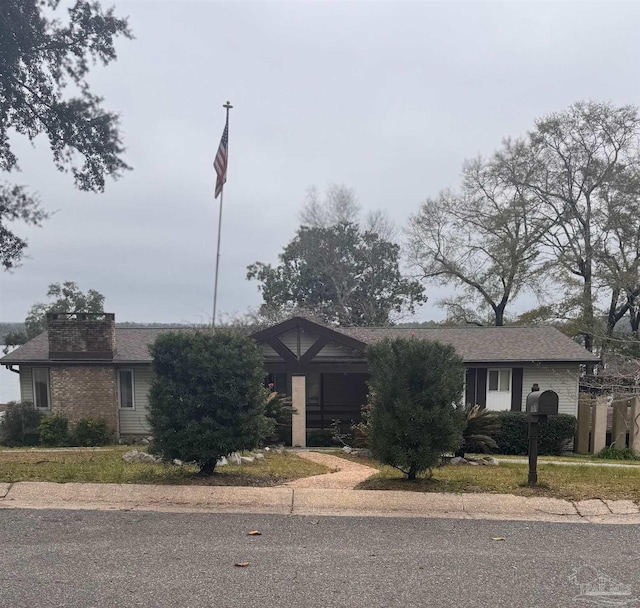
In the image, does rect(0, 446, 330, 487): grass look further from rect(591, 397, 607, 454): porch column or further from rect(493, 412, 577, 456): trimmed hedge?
rect(591, 397, 607, 454): porch column

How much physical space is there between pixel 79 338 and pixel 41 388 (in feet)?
7.16

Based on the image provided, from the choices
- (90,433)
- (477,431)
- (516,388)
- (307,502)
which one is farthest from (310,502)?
(516,388)

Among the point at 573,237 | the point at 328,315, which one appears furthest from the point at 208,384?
the point at 328,315

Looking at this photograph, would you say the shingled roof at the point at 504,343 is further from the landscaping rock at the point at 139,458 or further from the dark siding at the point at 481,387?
the landscaping rock at the point at 139,458

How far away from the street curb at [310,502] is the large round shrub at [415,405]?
59cm

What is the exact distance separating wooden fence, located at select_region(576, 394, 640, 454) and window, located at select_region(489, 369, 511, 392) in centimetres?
231

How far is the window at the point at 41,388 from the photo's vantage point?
17188 millimetres

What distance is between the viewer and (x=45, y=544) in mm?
4453

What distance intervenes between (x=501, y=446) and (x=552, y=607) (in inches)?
496

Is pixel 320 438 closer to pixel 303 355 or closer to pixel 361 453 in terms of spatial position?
pixel 303 355

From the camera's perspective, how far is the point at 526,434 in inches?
598

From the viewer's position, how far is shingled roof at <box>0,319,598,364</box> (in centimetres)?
1677

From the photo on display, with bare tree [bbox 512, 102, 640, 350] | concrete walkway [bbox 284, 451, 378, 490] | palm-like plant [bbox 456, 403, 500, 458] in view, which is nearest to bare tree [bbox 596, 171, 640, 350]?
bare tree [bbox 512, 102, 640, 350]

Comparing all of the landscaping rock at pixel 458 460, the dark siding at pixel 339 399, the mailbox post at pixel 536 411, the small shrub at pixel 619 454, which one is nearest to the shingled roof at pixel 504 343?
the dark siding at pixel 339 399
